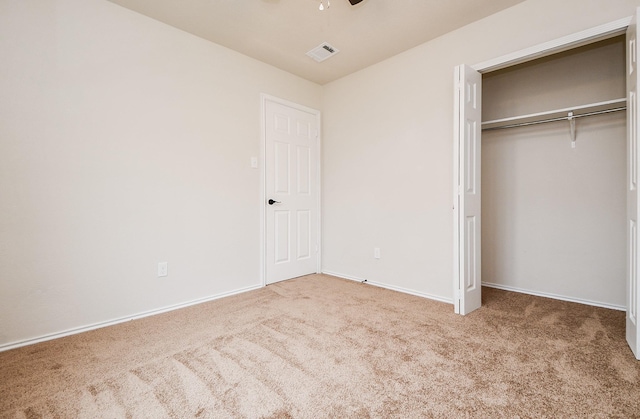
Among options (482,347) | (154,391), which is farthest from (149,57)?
(482,347)

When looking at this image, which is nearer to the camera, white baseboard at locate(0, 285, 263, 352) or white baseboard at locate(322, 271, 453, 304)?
white baseboard at locate(0, 285, 263, 352)

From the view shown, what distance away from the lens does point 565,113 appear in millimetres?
2672

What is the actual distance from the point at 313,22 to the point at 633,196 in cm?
264

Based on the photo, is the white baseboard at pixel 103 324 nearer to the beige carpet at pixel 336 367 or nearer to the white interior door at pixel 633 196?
the beige carpet at pixel 336 367

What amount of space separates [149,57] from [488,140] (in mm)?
3455

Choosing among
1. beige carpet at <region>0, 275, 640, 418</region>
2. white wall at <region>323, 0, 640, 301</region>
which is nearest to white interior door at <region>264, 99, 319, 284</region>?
white wall at <region>323, 0, 640, 301</region>

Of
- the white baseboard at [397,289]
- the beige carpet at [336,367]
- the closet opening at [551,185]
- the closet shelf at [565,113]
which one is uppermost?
the closet shelf at [565,113]

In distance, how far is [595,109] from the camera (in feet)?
8.27

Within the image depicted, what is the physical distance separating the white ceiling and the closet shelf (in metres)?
0.96

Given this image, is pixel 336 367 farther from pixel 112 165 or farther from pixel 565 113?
pixel 565 113

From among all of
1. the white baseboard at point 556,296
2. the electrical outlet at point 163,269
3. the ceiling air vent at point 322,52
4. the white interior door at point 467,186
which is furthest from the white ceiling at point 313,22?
the white baseboard at point 556,296

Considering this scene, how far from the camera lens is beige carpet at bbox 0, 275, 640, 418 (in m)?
1.36

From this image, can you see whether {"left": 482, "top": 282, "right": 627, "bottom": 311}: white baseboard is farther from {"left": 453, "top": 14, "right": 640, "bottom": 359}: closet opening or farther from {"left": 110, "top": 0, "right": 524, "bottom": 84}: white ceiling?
{"left": 110, "top": 0, "right": 524, "bottom": 84}: white ceiling

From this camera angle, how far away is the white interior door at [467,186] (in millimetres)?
2387
